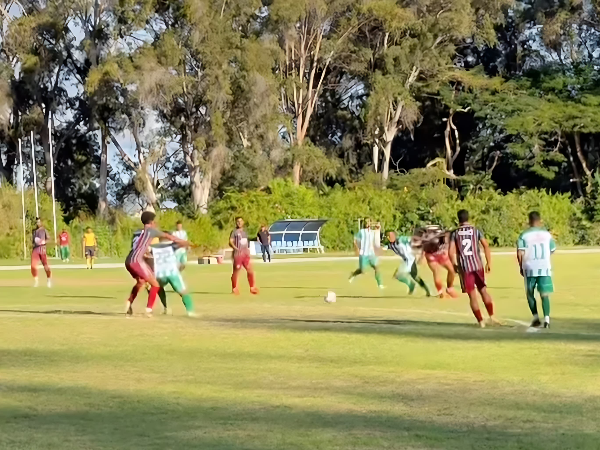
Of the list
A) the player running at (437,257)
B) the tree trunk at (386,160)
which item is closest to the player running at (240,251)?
the player running at (437,257)

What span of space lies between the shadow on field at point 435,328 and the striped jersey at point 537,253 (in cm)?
88

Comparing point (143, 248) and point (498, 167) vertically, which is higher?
point (498, 167)

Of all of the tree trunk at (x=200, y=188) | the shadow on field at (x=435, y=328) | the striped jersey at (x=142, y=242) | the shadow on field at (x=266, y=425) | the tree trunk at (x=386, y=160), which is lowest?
the shadow on field at (x=266, y=425)

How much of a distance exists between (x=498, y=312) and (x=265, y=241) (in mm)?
29402

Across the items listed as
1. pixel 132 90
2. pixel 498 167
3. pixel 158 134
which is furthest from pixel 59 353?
pixel 498 167

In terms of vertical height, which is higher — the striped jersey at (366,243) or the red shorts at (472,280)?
the striped jersey at (366,243)

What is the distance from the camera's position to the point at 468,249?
55.5 ft

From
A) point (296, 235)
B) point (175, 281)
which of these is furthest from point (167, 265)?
point (296, 235)

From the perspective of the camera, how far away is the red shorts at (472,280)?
16.9 meters

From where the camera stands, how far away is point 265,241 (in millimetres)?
50000

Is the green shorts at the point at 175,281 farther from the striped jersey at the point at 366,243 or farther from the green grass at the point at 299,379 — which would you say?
the striped jersey at the point at 366,243

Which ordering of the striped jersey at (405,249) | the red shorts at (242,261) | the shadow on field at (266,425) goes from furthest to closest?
the red shorts at (242,261) < the striped jersey at (405,249) < the shadow on field at (266,425)

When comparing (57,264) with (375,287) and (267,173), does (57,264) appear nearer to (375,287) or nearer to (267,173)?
(267,173)

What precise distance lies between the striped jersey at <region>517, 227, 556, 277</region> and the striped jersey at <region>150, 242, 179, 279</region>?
19.3ft
